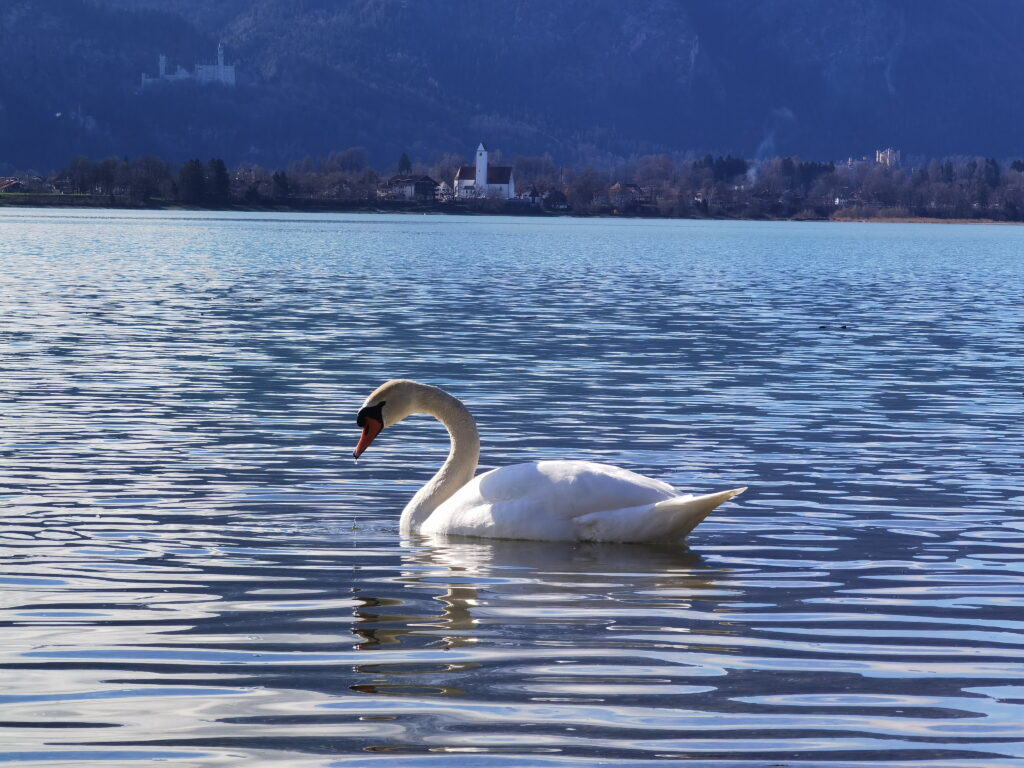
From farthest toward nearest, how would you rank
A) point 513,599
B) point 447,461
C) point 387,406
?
point 387,406, point 447,461, point 513,599

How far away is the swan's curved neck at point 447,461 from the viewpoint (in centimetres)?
1527

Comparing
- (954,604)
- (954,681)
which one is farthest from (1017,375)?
(954,681)

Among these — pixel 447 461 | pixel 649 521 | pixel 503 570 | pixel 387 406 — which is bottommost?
pixel 503 570

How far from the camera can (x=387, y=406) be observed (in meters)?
15.9

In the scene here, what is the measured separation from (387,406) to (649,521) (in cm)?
298

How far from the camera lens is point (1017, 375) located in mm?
31859

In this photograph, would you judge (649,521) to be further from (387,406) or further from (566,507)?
(387,406)

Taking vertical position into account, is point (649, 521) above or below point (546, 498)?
below

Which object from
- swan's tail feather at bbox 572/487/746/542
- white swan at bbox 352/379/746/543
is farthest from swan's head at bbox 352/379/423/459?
swan's tail feather at bbox 572/487/746/542

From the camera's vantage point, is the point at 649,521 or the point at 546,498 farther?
the point at 546,498

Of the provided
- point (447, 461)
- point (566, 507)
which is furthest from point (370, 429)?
point (566, 507)

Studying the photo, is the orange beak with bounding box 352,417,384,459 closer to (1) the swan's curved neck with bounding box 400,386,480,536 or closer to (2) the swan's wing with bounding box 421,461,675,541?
(1) the swan's curved neck with bounding box 400,386,480,536

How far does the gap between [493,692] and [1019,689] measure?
3011 mm

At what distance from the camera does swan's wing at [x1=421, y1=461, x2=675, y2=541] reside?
14273mm
